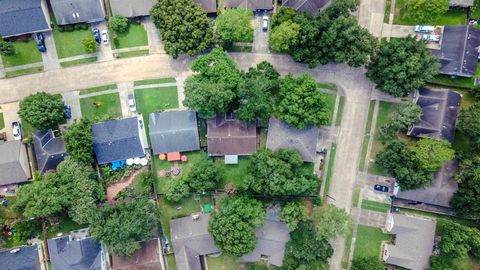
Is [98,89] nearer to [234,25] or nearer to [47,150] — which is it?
[47,150]

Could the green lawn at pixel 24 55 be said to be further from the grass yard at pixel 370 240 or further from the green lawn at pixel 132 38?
the grass yard at pixel 370 240

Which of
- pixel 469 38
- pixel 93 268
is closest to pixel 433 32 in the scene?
pixel 469 38

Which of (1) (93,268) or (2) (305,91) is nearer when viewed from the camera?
(2) (305,91)

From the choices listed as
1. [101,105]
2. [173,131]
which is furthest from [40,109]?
[173,131]

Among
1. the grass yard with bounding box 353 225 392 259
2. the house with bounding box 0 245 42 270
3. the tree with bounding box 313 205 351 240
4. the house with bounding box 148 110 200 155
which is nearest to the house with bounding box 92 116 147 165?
the house with bounding box 148 110 200 155

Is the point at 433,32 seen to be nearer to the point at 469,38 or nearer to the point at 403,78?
the point at 469,38
